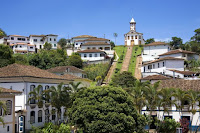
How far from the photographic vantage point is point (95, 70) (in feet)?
235

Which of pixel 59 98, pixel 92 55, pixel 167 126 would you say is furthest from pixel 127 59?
pixel 59 98

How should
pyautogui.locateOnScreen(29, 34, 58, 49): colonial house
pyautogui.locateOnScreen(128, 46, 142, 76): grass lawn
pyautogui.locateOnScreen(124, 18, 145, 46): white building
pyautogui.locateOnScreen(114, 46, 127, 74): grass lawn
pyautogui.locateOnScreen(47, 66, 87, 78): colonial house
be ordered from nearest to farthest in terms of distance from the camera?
pyautogui.locateOnScreen(47, 66, 87, 78): colonial house
pyautogui.locateOnScreen(128, 46, 142, 76): grass lawn
pyautogui.locateOnScreen(114, 46, 127, 74): grass lawn
pyautogui.locateOnScreen(29, 34, 58, 49): colonial house
pyautogui.locateOnScreen(124, 18, 145, 46): white building

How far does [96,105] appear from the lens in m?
29.2

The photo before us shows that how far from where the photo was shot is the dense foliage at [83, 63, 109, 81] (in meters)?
67.4

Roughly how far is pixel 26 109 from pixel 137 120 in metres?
12.8

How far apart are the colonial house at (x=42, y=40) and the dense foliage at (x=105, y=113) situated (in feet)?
250

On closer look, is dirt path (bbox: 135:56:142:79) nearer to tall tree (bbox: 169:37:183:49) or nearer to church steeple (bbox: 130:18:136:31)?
tall tree (bbox: 169:37:183:49)

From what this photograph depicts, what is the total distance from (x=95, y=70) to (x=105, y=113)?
142 ft

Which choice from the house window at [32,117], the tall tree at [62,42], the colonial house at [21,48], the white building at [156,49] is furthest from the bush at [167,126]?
the tall tree at [62,42]

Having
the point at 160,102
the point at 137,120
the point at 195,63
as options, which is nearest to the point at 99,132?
the point at 137,120

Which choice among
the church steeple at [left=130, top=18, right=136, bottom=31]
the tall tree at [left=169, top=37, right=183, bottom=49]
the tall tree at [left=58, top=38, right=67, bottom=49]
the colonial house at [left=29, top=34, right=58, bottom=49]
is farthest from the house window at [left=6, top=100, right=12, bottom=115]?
the church steeple at [left=130, top=18, right=136, bottom=31]

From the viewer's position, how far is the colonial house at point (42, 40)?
105000mm

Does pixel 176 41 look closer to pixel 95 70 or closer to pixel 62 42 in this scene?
pixel 62 42

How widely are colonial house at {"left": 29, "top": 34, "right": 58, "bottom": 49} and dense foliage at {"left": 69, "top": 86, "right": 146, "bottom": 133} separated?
7621cm
